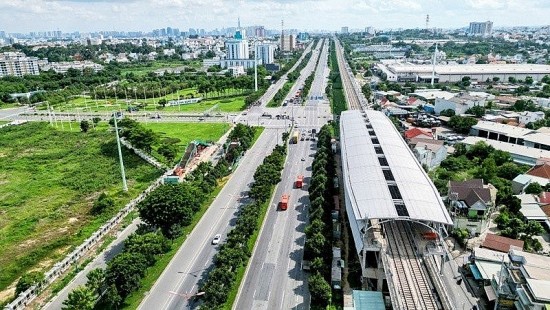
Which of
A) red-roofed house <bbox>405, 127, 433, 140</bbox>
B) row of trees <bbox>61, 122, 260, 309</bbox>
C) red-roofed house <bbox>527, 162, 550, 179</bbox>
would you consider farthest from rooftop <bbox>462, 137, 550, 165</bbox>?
row of trees <bbox>61, 122, 260, 309</bbox>

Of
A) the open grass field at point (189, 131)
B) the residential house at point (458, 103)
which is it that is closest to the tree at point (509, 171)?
the residential house at point (458, 103)

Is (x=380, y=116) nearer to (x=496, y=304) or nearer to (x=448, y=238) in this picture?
(x=448, y=238)

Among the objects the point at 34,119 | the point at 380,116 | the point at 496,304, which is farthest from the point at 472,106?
the point at 34,119

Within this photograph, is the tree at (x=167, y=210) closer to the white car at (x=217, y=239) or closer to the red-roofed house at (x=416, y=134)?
the white car at (x=217, y=239)

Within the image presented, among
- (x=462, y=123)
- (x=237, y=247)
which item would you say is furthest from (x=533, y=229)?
(x=462, y=123)

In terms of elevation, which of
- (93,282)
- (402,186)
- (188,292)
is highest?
(402,186)

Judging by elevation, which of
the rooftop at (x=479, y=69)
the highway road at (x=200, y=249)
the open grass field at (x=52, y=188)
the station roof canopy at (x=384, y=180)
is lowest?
the open grass field at (x=52, y=188)
